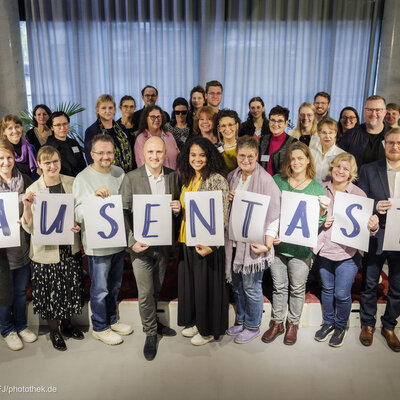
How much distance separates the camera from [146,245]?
252 centimetres

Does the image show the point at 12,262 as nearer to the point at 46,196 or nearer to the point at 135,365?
the point at 46,196

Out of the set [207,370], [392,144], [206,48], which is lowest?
[207,370]

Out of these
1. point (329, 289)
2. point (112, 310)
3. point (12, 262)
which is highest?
point (12, 262)

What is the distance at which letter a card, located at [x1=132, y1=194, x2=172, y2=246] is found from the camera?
96.1 inches

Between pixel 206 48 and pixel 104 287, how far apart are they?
427 cm

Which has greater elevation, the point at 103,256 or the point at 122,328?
the point at 103,256

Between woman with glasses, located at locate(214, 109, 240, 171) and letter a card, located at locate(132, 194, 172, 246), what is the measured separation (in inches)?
Answer: 28.3

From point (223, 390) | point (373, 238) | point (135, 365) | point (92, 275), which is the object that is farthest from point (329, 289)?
point (92, 275)

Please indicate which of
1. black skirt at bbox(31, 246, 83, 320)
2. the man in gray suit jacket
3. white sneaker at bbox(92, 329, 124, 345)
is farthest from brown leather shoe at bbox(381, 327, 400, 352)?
black skirt at bbox(31, 246, 83, 320)

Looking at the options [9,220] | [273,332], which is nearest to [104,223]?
[9,220]

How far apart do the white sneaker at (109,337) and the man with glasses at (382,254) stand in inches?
74.5

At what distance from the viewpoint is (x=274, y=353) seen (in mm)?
2768

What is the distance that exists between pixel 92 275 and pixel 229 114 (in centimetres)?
161

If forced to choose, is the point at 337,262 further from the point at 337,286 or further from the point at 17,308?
the point at 17,308
